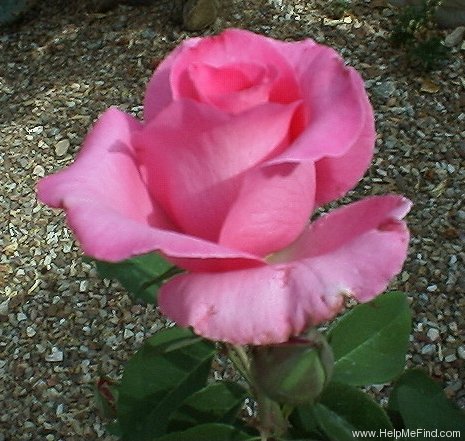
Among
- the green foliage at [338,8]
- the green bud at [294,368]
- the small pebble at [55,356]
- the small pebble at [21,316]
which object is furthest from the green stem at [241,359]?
the green foliage at [338,8]

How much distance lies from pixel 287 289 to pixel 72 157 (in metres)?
1.85

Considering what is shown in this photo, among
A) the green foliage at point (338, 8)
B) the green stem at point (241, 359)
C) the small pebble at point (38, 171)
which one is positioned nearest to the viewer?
the green stem at point (241, 359)

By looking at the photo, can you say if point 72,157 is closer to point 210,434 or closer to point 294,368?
point 210,434

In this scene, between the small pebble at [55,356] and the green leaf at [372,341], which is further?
the small pebble at [55,356]

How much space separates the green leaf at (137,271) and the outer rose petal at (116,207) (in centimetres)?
21

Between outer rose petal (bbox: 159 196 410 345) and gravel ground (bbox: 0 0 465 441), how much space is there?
1.19m

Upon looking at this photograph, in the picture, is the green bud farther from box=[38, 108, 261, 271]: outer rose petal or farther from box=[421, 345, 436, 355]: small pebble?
box=[421, 345, 436, 355]: small pebble

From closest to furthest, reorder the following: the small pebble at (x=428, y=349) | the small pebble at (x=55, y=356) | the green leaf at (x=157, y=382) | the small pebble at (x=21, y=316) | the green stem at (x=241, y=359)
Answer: the green stem at (x=241, y=359) → the green leaf at (x=157, y=382) → the small pebble at (x=428, y=349) → the small pebble at (x=55, y=356) → the small pebble at (x=21, y=316)

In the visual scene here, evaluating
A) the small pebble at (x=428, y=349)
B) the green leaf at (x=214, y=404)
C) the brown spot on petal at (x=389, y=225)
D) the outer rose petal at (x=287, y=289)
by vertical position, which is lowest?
the small pebble at (x=428, y=349)

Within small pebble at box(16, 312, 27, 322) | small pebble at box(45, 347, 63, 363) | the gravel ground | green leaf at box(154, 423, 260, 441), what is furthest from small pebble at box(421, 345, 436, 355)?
green leaf at box(154, 423, 260, 441)

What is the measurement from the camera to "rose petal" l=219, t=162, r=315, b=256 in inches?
21.8

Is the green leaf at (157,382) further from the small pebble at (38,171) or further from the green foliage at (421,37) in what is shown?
the green foliage at (421,37)

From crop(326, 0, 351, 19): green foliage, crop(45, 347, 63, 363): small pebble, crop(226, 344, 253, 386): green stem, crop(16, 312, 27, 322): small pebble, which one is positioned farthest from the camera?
crop(326, 0, 351, 19): green foliage

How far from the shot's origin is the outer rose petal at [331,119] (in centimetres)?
55
